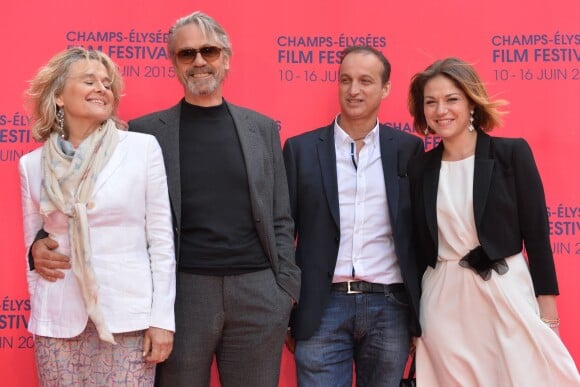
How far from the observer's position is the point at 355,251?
2.88 metres

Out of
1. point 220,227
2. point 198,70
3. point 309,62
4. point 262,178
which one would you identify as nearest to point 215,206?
point 220,227

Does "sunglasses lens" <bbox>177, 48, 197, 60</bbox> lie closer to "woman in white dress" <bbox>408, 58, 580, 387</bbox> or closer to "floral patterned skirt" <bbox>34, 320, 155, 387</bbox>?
"woman in white dress" <bbox>408, 58, 580, 387</bbox>

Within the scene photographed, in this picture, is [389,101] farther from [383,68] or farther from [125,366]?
[125,366]

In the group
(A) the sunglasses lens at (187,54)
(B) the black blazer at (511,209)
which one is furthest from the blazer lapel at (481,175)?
(A) the sunglasses lens at (187,54)

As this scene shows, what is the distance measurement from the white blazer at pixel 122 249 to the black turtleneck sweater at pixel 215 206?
0.53 ft

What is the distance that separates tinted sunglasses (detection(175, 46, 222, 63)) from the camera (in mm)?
2781

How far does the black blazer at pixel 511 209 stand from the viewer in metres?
2.68

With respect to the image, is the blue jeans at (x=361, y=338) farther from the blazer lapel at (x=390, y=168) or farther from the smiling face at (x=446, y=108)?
the smiling face at (x=446, y=108)

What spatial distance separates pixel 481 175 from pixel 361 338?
0.85 meters

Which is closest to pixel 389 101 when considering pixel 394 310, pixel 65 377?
pixel 394 310

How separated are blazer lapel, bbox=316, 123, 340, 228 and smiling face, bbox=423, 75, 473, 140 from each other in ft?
1.43

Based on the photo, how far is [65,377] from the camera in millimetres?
2324

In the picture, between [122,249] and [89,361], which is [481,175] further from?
[89,361]

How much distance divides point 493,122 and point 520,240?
20.2 inches
